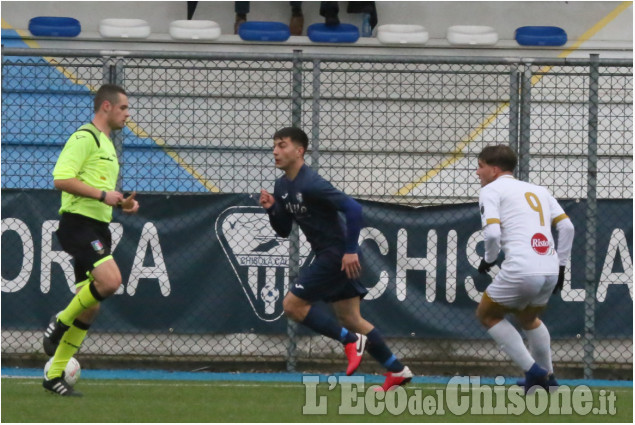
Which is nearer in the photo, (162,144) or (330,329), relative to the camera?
(330,329)

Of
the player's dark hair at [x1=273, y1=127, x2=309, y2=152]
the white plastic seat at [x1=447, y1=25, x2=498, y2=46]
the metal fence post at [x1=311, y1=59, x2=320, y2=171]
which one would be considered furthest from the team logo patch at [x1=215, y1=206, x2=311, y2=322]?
the white plastic seat at [x1=447, y1=25, x2=498, y2=46]

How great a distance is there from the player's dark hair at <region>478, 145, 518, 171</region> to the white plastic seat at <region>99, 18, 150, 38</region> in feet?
20.5

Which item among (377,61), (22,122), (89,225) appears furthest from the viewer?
(22,122)

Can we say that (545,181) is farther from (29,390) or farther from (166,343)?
(29,390)

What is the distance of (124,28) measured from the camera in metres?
14.0

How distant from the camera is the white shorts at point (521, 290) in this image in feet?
28.0

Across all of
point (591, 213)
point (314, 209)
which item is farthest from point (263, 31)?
point (314, 209)

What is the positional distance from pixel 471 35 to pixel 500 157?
5.53 metres

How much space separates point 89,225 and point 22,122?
3.43m

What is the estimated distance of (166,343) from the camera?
1128 centimetres

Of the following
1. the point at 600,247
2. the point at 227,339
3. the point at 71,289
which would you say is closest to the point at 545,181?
the point at 600,247

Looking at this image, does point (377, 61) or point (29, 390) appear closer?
point (29, 390)

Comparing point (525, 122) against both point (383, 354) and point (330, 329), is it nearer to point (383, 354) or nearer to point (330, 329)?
point (383, 354)

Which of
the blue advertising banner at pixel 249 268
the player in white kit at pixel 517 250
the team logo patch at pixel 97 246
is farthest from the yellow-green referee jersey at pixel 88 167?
the player in white kit at pixel 517 250
